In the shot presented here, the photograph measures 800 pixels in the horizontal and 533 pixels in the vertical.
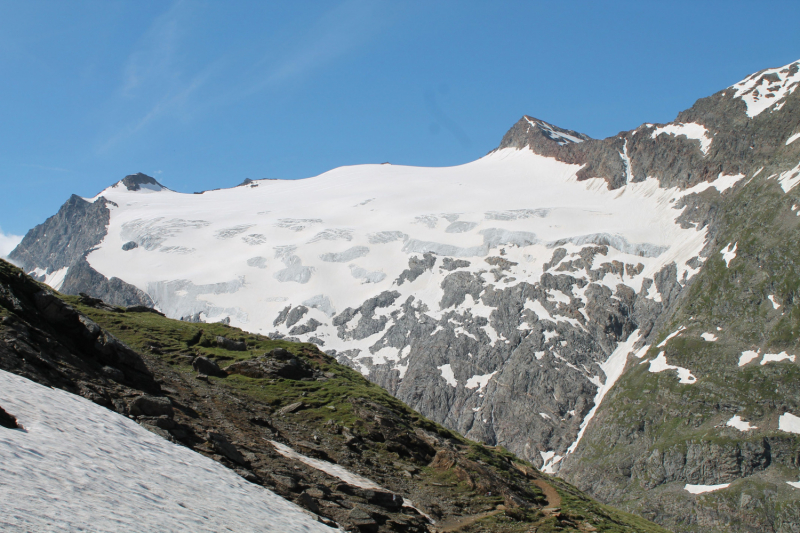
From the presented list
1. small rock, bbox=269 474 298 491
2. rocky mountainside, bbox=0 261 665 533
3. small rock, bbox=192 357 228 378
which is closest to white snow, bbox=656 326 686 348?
rocky mountainside, bbox=0 261 665 533

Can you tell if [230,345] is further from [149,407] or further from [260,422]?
[149,407]

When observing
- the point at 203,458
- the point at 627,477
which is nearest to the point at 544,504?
the point at 203,458

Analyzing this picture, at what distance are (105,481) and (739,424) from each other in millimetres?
144589

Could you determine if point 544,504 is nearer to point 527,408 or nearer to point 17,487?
point 17,487

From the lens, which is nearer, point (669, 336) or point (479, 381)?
point (669, 336)

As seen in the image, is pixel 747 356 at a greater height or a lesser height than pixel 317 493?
greater

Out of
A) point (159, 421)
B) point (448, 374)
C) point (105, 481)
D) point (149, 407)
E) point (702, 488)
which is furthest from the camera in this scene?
point (448, 374)

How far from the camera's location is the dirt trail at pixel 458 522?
25217 mm

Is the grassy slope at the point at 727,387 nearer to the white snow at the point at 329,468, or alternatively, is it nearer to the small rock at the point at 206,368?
the small rock at the point at 206,368

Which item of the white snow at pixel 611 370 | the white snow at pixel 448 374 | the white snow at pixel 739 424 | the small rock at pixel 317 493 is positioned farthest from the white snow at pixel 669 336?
the small rock at pixel 317 493

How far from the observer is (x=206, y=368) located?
138 feet

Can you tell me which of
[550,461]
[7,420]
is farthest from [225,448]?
[550,461]

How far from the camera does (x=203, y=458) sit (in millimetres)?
21438

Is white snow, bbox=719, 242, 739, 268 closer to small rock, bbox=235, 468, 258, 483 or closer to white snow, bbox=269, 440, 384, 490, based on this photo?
white snow, bbox=269, 440, 384, 490
